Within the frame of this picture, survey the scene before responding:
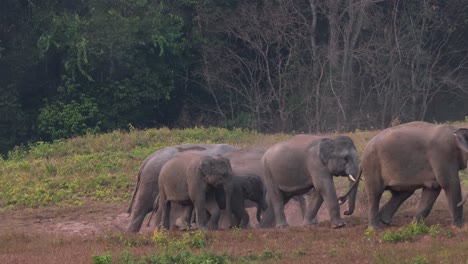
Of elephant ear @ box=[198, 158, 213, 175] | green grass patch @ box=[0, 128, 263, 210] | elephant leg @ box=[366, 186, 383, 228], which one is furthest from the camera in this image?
green grass patch @ box=[0, 128, 263, 210]

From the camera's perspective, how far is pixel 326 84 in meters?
37.1

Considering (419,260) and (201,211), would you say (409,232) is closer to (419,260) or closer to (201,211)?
(419,260)

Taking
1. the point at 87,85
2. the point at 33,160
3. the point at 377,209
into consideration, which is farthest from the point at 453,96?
the point at 377,209

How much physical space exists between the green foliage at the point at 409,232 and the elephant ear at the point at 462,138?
1.07m

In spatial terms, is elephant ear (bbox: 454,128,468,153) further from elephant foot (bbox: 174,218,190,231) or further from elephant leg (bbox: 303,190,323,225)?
elephant foot (bbox: 174,218,190,231)

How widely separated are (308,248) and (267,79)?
24.6 meters

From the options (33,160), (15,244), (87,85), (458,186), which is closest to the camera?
(458,186)

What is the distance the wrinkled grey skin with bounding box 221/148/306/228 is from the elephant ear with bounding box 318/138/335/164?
1.77m

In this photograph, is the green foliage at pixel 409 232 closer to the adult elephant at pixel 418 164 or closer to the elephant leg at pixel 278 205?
the adult elephant at pixel 418 164

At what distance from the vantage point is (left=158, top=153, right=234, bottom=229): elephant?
17.1 m

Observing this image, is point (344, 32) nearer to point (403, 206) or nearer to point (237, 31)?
point (237, 31)

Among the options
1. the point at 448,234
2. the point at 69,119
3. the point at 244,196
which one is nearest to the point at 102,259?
the point at 448,234

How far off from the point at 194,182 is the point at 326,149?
2125 millimetres

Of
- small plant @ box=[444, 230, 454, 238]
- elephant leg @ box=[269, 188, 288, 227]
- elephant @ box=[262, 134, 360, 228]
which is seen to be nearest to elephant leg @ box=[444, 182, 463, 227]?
small plant @ box=[444, 230, 454, 238]
